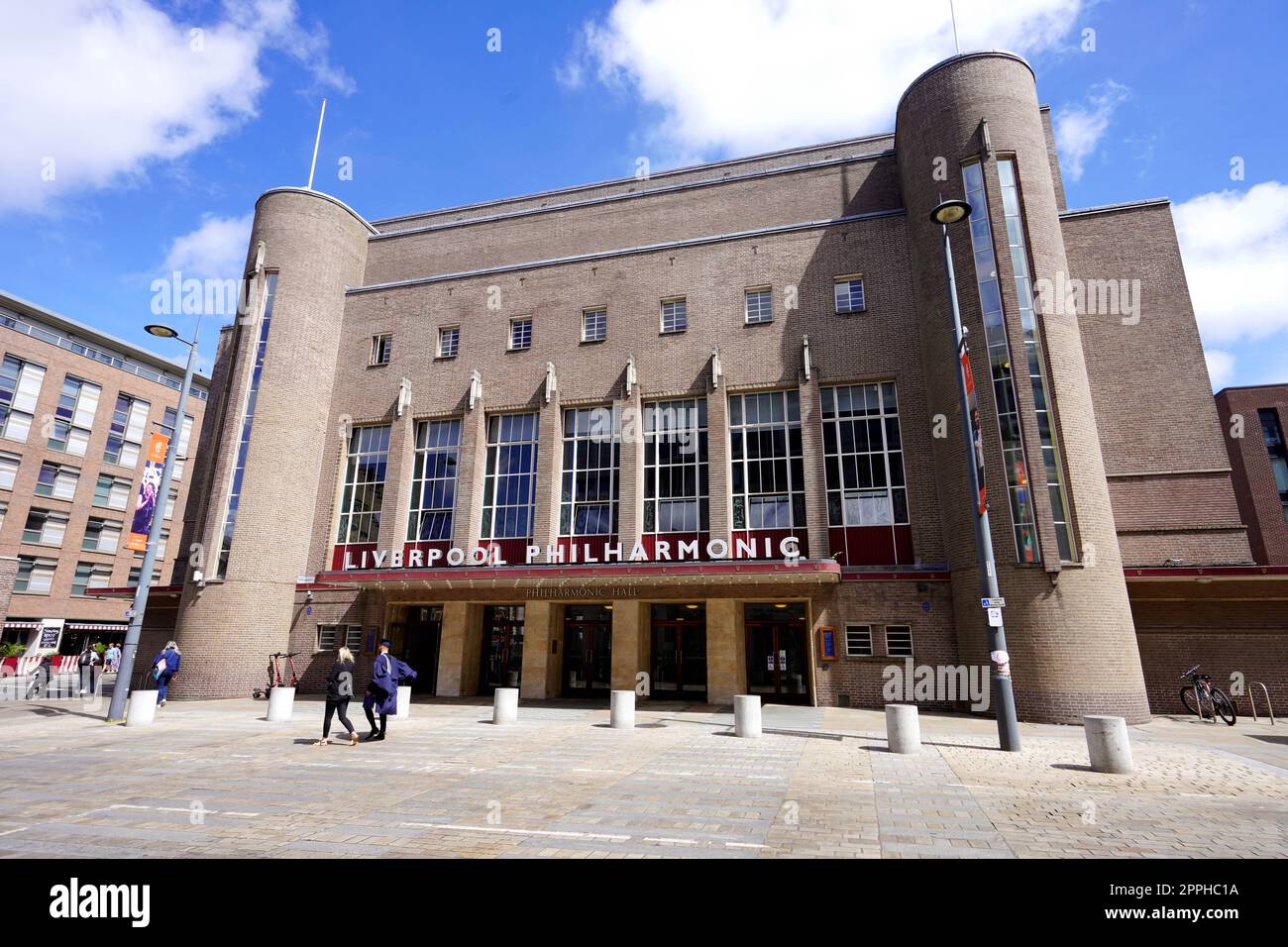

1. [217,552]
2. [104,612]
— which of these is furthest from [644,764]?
[104,612]

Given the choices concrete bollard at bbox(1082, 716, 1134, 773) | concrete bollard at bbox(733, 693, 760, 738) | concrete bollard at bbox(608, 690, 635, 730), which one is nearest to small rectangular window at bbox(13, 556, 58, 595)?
concrete bollard at bbox(608, 690, 635, 730)

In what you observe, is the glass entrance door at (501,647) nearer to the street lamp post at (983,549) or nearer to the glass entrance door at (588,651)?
the glass entrance door at (588,651)

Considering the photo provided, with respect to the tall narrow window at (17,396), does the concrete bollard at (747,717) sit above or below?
below

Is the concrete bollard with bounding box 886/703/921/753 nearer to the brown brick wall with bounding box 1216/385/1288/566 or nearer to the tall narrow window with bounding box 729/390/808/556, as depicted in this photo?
the tall narrow window with bounding box 729/390/808/556

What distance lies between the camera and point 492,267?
28609 mm

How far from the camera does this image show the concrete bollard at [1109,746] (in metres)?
10.1

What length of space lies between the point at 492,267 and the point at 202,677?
19.4 metres

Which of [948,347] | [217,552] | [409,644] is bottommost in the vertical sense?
[409,644]

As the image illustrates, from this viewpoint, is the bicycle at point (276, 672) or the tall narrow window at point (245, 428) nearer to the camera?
the bicycle at point (276, 672)

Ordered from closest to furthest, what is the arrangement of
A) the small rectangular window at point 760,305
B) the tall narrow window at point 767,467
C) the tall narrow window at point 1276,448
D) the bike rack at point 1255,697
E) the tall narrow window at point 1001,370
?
1. the bike rack at point 1255,697
2. the tall narrow window at point 1001,370
3. the tall narrow window at point 767,467
4. the small rectangular window at point 760,305
5. the tall narrow window at point 1276,448

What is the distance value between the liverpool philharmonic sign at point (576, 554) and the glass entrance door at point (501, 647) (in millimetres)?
2092

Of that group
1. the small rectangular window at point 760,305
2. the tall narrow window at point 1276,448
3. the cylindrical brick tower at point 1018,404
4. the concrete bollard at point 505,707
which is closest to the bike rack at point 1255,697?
the cylindrical brick tower at point 1018,404

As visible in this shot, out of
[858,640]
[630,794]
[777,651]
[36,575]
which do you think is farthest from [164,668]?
[36,575]
